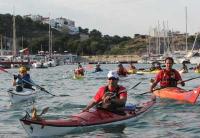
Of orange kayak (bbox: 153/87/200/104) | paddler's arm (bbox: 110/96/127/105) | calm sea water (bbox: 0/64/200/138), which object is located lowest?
calm sea water (bbox: 0/64/200/138)

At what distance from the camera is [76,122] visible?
1299 cm

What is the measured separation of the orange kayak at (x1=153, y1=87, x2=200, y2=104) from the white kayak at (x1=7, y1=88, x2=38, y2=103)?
18.0ft

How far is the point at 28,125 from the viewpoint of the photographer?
→ 39.9ft

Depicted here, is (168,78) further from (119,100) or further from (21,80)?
(119,100)

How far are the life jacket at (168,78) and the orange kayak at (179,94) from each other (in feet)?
A: 0.70

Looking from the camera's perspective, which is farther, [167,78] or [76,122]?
[167,78]

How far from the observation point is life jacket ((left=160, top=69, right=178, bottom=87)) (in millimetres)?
20625

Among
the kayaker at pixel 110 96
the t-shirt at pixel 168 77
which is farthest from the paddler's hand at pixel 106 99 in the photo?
the t-shirt at pixel 168 77

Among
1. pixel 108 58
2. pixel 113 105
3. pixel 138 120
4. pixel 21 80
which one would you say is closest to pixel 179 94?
pixel 138 120

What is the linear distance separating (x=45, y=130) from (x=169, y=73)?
931 cm

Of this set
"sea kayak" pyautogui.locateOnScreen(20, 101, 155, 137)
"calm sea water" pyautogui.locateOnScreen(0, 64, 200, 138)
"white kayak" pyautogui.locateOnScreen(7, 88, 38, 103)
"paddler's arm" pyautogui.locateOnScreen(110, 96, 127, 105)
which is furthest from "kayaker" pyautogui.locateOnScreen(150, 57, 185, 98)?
"paddler's arm" pyautogui.locateOnScreen(110, 96, 127, 105)

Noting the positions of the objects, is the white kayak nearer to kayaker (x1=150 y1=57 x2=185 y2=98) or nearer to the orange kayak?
the orange kayak

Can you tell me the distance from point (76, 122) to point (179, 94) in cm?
803

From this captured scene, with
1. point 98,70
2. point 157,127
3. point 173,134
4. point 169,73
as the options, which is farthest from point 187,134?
point 98,70
